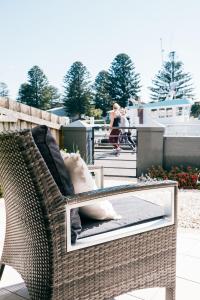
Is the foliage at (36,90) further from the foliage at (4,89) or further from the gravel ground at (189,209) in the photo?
the gravel ground at (189,209)

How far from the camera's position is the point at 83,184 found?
1.56 m

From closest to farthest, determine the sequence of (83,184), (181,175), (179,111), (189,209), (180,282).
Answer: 1. (83,184)
2. (180,282)
3. (189,209)
4. (181,175)
5. (179,111)

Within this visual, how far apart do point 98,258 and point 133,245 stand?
0.61 ft

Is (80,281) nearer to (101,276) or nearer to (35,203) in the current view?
(101,276)

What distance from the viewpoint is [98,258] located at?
1.38 metres

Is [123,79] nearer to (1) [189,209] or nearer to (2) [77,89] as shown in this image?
(2) [77,89]

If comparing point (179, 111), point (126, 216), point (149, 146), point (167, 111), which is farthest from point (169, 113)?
point (126, 216)

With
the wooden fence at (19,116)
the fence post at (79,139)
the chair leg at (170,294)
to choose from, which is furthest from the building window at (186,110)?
the chair leg at (170,294)

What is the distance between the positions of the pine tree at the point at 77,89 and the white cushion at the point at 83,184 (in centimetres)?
3708

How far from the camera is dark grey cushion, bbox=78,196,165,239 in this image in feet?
4.90

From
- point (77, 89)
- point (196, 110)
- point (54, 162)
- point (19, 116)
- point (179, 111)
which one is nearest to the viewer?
point (54, 162)

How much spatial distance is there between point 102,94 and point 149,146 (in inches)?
1421

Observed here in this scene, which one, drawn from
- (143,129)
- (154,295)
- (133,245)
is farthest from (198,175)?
(133,245)

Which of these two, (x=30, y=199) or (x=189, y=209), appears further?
(x=189, y=209)
